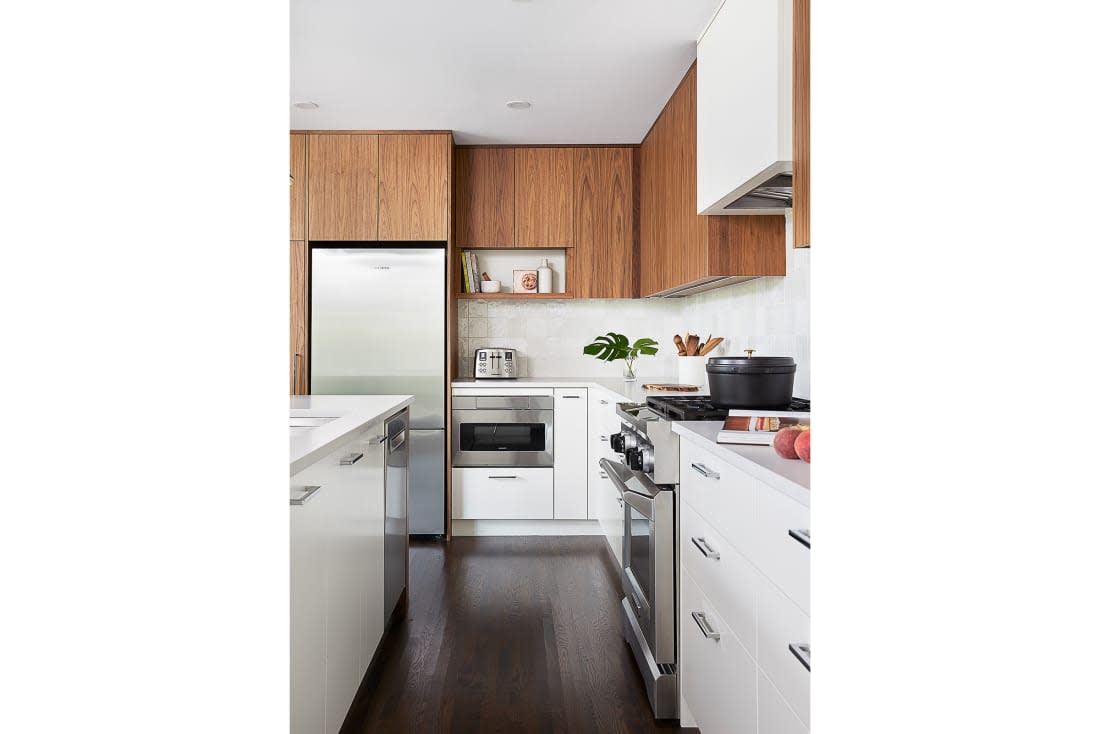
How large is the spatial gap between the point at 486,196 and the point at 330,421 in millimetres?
2629

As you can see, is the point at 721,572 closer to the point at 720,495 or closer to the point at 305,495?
the point at 720,495

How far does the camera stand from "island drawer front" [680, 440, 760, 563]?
1.42 meters

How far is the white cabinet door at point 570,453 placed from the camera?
4.16 m

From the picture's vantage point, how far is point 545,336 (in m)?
4.81

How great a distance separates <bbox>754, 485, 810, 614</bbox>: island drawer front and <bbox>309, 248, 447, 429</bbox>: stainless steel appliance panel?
3090 mm

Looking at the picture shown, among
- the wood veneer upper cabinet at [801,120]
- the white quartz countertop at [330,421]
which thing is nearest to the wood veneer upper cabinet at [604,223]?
the white quartz countertop at [330,421]

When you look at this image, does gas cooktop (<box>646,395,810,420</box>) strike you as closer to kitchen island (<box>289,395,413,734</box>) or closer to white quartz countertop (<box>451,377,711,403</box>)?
white quartz countertop (<box>451,377,711,403</box>)
